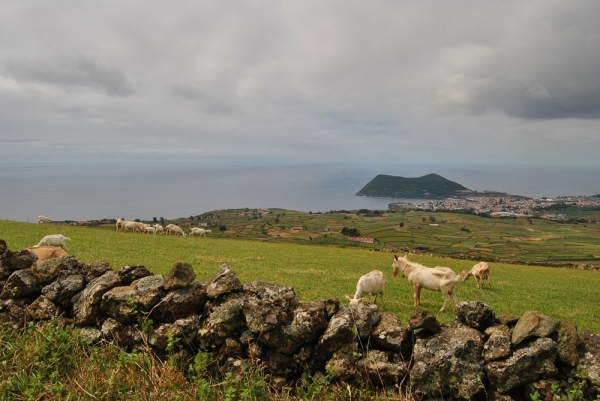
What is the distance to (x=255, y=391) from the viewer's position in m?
4.98

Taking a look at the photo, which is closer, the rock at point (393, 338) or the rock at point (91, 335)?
the rock at point (393, 338)

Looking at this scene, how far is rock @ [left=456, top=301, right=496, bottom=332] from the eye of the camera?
5602 millimetres

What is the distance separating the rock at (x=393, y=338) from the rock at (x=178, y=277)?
3.53 metres

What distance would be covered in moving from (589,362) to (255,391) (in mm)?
5064

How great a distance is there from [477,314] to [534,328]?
2.67 ft

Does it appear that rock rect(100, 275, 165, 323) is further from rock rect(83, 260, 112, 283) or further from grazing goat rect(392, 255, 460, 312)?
grazing goat rect(392, 255, 460, 312)

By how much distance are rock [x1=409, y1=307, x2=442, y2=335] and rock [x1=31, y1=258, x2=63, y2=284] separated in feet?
24.3

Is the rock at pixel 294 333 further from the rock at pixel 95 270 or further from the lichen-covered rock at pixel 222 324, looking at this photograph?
the rock at pixel 95 270

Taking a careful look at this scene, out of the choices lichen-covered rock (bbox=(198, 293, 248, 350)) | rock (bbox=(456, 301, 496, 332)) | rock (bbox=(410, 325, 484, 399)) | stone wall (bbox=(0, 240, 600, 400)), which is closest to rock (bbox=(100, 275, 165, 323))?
stone wall (bbox=(0, 240, 600, 400))

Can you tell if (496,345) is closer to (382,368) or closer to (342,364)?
(382,368)

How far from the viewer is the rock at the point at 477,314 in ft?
18.4

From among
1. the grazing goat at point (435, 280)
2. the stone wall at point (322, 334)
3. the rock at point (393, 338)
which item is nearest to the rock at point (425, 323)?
the stone wall at point (322, 334)

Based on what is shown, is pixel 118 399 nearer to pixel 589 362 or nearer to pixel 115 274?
pixel 115 274

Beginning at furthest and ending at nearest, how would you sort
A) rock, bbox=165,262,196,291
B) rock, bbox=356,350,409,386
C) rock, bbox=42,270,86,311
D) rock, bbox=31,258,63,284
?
rock, bbox=31,258,63,284
rock, bbox=42,270,86,311
rock, bbox=165,262,196,291
rock, bbox=356,350,409,386
